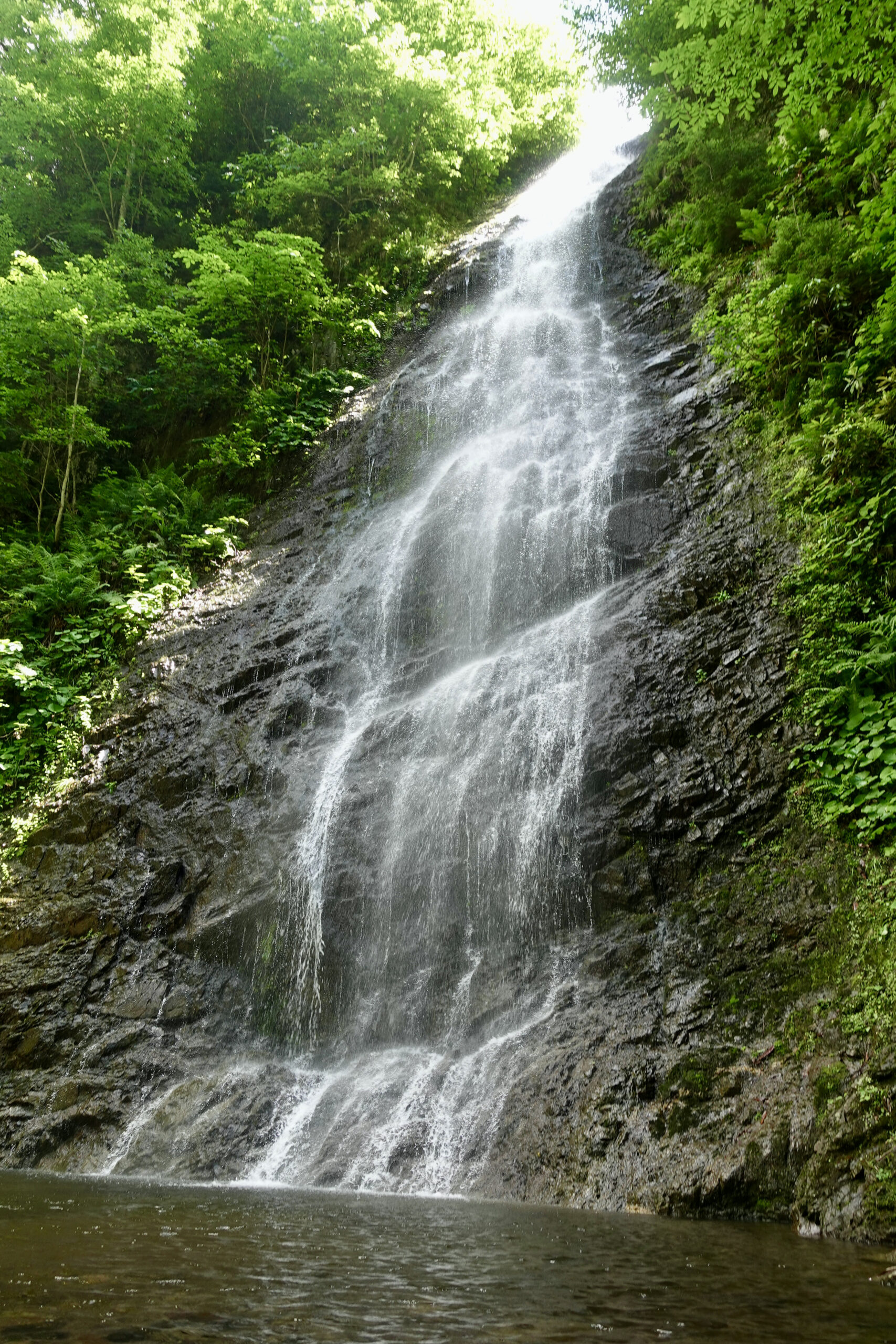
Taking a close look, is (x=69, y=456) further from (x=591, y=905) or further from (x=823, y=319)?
(x=591, y=905)

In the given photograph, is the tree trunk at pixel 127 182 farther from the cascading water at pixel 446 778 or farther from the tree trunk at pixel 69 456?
the cascading water at pixel 446 778

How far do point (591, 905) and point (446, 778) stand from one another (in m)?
2.17

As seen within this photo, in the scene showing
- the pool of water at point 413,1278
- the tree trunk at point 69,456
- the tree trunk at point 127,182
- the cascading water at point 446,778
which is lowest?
the pool of water at point 413,1278

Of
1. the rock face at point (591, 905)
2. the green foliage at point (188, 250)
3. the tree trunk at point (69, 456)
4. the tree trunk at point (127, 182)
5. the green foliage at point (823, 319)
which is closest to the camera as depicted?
the rock face at point (591, 905)

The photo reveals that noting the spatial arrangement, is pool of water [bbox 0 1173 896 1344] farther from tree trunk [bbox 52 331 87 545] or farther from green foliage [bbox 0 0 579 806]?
tree trunk [bbox 52 331 87 545]

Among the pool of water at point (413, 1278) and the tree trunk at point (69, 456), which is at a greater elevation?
the tree trunk at point (69, 456)

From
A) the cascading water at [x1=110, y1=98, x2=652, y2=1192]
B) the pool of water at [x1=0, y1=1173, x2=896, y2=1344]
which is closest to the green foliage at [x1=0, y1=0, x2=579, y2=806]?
the cascading water at [x1=110, y1=98, x2=652, y2=1192]

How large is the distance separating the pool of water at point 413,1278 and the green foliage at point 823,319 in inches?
129

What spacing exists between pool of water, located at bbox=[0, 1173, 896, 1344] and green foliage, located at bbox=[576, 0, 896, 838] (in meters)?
3.28

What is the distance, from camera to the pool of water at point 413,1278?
2.36 meters

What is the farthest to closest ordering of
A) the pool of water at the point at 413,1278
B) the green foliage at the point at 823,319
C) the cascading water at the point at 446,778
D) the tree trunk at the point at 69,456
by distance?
the tree trunk at the point at 69,456 < the cascading water at the point at 446,778 < the green foliage at the point at 823,319 < the pool of water at the point at 413,1278

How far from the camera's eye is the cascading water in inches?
267

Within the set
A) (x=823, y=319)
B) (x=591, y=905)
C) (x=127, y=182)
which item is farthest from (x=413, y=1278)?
(x=127, y=182)

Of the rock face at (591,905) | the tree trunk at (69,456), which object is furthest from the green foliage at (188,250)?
the rock face at (591,905)
